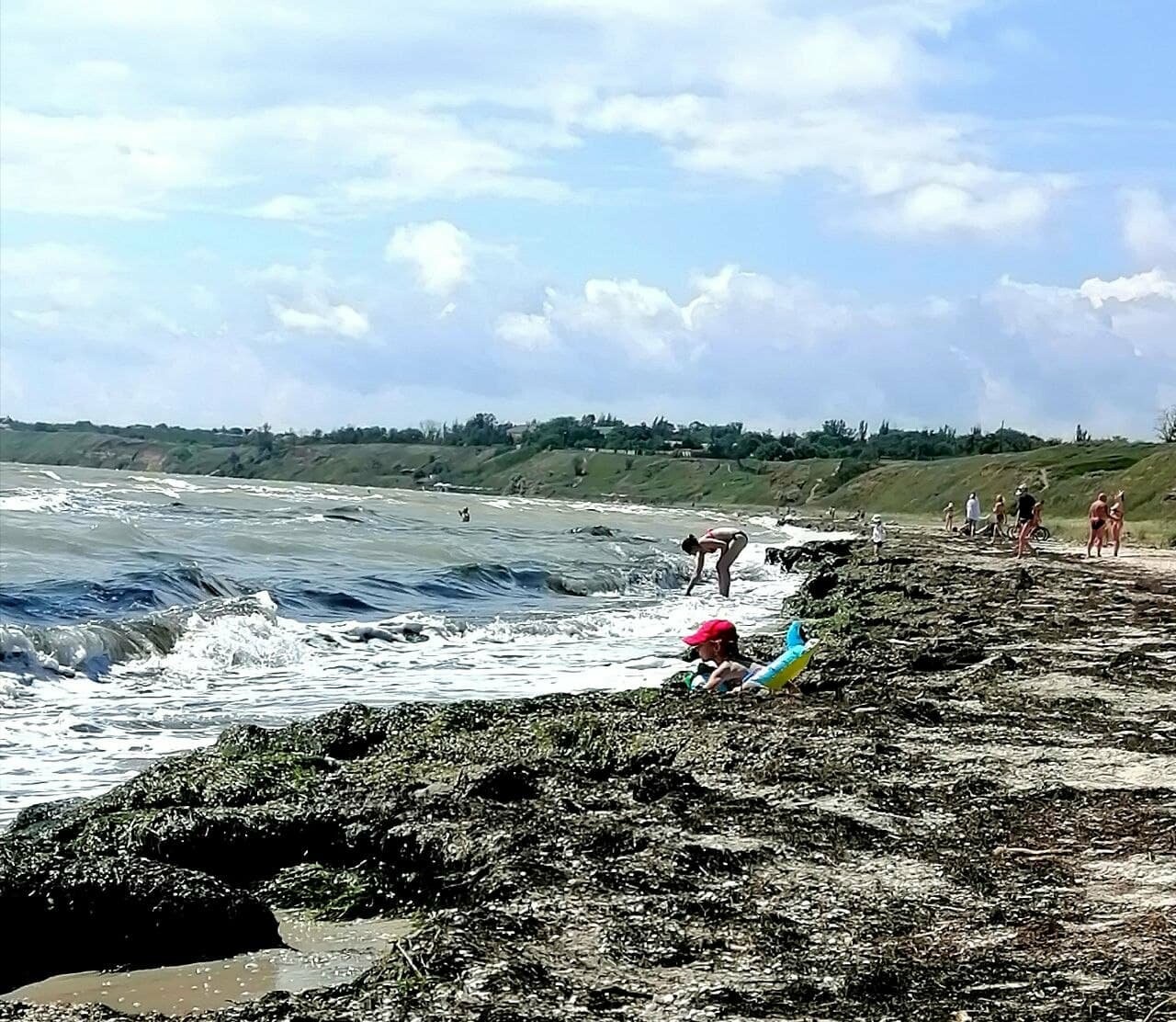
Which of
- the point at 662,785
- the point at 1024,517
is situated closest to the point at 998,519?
the point at 1024,517

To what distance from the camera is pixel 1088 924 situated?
5.12 m

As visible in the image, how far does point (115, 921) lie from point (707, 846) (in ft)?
9.03

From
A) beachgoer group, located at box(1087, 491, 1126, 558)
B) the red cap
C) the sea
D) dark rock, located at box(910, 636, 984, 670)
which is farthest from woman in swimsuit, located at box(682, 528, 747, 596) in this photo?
beachgoer group, located at box(1087, 491, 1126, 558)

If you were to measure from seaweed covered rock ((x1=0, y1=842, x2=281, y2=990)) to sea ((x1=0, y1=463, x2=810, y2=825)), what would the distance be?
9.71 feet

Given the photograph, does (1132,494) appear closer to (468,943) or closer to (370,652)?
(370,652)

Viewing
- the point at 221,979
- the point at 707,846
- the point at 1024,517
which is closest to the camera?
the point at 221,979

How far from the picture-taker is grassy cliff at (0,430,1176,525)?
78.1 m

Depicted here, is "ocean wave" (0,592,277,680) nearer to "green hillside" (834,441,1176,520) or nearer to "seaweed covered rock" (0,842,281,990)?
"seaweed covered rock" (0,842,281,990)

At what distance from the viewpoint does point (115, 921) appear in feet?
18.2

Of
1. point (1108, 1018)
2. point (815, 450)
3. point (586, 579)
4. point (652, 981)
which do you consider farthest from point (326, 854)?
point (815, 450)

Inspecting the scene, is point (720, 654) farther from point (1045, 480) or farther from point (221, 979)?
point (1045, 480)

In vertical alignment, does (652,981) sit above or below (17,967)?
above

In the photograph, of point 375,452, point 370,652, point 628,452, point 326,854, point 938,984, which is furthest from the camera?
point 375,452

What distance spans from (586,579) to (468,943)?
1002 inches
